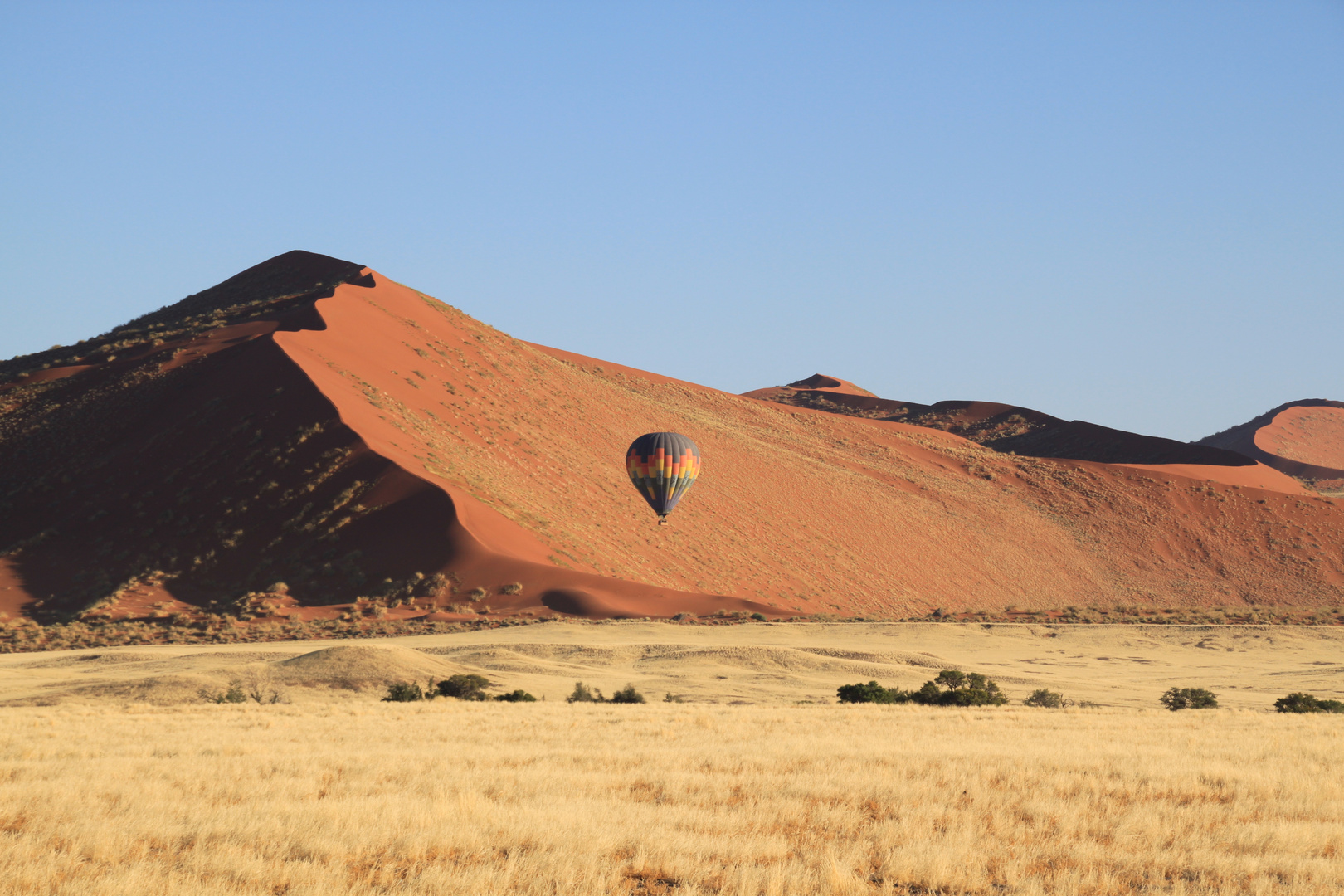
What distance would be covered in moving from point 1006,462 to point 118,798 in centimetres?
8375

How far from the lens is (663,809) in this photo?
10.8 metres

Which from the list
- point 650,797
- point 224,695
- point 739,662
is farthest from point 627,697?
point 650,797

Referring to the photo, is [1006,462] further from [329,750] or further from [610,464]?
[329,750]

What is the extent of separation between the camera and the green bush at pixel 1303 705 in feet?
80.2

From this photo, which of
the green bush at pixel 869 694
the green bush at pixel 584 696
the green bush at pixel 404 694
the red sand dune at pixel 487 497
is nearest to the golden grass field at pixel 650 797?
the green bush at pixel 404 694

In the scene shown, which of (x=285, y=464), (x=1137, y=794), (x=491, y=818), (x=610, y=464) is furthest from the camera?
(x=610, y=464)

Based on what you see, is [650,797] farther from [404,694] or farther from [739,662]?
[739,662]

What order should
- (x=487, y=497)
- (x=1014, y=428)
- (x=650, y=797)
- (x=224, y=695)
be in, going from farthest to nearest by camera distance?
(x=1014, y=428) < (x=487, y=497) < (x=224, y=695) < (x=650, y=797)

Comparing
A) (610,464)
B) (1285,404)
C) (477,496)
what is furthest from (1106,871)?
(1285,404)

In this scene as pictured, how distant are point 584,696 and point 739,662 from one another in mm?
7659

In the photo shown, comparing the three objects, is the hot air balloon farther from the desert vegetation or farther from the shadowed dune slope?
the shadowed dune slope

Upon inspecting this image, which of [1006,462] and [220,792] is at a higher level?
[1006,462]

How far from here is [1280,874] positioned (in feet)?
28.6

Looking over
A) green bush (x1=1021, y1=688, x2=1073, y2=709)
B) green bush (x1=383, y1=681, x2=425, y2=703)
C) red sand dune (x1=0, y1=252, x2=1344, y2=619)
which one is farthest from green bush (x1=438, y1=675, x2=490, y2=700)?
red sand dune (x1=0, y1=252, x2=1344, y2=619)
